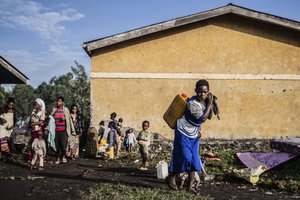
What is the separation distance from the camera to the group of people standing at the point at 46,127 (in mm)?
7843

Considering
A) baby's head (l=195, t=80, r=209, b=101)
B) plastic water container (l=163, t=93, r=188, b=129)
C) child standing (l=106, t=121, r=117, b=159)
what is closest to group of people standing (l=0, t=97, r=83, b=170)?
child standing (l=106, t=121, r=117, b=159)

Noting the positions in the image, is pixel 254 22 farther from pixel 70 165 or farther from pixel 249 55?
pixel 70 165

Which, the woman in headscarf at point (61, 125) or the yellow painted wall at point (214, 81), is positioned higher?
the yellow painted wall at point (214, 81)

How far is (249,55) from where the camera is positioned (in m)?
12.3

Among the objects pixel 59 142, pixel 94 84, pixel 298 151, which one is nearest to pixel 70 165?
pixel 59 142

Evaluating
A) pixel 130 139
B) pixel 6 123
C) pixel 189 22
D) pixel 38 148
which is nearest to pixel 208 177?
pixel 38 148

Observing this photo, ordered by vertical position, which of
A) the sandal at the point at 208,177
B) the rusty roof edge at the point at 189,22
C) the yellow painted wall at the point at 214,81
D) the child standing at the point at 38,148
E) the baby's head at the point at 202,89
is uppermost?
the rusty roof edge at the point at 189,22

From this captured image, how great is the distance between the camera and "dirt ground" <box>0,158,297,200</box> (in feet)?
16.8

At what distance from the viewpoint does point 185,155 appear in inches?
197

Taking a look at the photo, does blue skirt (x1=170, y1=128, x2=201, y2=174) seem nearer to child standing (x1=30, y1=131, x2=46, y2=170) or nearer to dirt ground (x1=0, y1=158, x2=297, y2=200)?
dirt ground (x1=0, y1=158, x2=297, y2=200)

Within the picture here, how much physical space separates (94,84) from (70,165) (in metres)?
4.09

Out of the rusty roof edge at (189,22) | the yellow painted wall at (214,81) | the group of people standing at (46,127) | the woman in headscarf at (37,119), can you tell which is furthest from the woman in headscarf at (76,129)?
the rusty roof edge at (189,22)

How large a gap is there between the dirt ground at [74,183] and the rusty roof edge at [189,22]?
5.07 m

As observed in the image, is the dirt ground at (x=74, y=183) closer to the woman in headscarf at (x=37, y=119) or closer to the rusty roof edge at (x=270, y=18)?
the woman in headscarf at (x=37, y=119)
